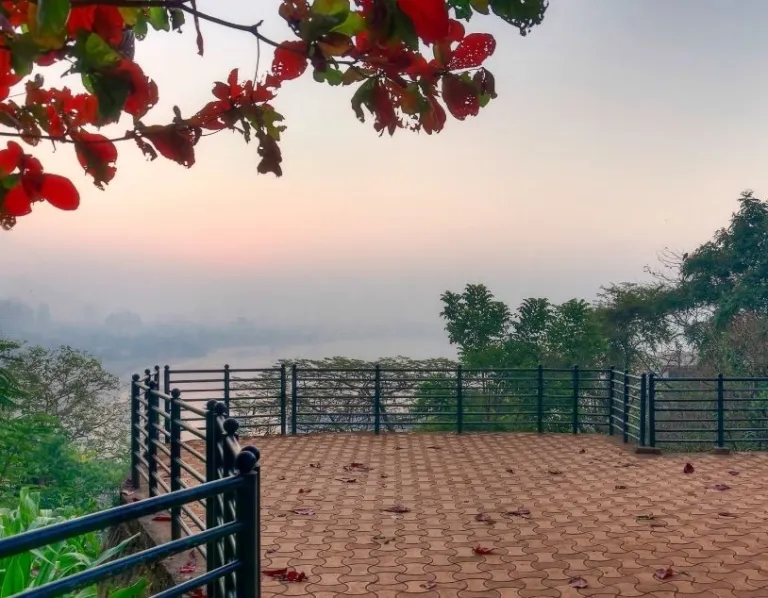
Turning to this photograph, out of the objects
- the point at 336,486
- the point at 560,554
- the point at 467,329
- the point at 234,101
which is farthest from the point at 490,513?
the point at 467,329

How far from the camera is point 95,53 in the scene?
1155 millimetres

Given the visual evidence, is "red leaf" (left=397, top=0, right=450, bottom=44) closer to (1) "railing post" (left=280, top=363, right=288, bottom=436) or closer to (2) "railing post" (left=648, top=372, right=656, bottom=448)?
(2) "railing post" (left=648, top=372, right=656, bottom=448)

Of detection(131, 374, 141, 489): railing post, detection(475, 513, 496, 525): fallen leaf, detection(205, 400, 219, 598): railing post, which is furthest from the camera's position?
detection(131, 374, 141, 489): railing post

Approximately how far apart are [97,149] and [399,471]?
7.51 metres

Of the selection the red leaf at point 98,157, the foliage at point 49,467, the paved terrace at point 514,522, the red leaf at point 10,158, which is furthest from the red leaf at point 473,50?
the foliage at point 49,467

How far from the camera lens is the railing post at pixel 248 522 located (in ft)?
8.04

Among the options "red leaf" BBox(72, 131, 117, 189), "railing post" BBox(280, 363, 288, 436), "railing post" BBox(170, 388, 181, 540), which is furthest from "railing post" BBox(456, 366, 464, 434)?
"red leaf" BBox(72, 131, 117, 189)

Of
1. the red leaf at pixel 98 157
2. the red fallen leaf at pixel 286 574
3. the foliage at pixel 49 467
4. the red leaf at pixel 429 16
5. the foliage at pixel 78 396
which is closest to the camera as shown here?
the red leaf at pixel 429 16

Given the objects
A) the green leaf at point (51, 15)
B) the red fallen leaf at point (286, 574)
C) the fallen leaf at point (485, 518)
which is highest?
the green leaf at point (51, 15)

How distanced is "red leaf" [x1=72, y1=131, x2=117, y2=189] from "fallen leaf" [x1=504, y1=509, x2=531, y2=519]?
5656 millimetres

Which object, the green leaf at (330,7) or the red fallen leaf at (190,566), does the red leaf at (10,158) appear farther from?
the red fallen leaf at (190,566)

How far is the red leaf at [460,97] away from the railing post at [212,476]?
2.36 m

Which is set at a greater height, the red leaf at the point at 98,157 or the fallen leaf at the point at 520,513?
the red leaf at the point at 98,157

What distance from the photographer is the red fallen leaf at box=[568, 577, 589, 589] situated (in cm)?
461
